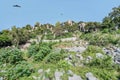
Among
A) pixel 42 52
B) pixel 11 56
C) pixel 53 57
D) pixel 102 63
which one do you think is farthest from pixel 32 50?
pixel 102 63

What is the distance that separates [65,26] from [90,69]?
2367cm

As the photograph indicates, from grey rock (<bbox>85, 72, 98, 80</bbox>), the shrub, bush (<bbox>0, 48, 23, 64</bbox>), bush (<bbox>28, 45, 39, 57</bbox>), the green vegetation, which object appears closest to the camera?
grey rock (<bbox>85, 72, 98, 80</bbox>)

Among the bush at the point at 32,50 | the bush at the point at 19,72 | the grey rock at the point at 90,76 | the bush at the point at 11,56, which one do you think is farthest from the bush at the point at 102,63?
the bush at the point at 11,56

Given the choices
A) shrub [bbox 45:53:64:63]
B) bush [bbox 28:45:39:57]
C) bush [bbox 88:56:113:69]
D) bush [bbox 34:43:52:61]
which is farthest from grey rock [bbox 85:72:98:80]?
bush [bbox 28:45:39:57]

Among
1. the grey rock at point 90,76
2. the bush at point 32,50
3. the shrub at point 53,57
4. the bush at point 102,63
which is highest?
the bush at point 32,50

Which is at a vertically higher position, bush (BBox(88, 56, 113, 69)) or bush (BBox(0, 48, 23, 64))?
bush (BBox(0, 48, 23, 64))

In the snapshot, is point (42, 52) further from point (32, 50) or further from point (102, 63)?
point (102, 63)

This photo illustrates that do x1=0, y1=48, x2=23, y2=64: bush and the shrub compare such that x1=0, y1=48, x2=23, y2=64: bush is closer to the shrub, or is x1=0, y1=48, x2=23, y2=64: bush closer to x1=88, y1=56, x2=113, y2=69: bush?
the shrub

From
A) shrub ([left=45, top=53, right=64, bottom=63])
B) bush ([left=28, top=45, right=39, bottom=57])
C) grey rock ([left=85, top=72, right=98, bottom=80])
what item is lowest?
grey rock ([left=85, top=72, right=98, bottom=80])

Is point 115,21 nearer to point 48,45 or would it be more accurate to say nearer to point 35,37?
point 35,37

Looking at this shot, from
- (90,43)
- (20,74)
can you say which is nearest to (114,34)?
(90,43)

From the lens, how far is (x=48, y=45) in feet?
153

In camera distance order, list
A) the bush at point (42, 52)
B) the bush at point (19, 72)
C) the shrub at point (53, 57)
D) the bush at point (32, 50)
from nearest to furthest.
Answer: the bush at point (19, 72)
the shrub at point (53, 57)
the bush at point (42, 52)
the bush at point (32, 50)

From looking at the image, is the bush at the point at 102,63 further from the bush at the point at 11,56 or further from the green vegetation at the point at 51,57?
the bush at the point at 11,56
